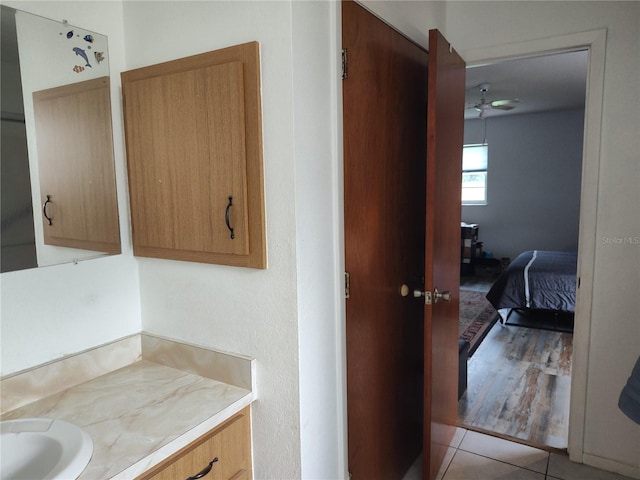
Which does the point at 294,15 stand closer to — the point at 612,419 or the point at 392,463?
the point at 392,463

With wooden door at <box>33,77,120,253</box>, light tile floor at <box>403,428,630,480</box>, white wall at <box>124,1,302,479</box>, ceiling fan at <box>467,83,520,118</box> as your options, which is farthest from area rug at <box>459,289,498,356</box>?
wooden door at <box>33,77,120,253</box>

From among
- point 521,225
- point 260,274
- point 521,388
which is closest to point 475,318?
point 521,388

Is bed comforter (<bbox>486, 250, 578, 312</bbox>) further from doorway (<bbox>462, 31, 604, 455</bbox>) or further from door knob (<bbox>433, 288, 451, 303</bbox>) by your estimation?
door knob (<bbox>433, 288, 451, 303</bbox>)

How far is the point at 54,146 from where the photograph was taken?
1.30 metres

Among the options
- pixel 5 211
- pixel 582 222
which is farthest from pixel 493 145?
pixel 5 211

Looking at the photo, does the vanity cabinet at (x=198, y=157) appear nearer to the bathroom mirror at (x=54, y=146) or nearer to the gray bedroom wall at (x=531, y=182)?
the bathroom mirror at (x=54, y=146)

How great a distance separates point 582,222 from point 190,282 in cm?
182

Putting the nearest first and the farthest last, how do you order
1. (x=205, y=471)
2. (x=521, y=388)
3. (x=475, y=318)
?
(x=205, y=471) → (x=521, y=388) → (x=475, y=318)

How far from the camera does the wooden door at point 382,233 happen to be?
1.48 meters

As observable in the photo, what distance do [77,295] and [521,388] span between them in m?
2.87

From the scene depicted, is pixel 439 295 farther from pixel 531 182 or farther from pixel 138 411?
pixel 531 182

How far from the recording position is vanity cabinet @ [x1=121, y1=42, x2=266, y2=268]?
120 cm

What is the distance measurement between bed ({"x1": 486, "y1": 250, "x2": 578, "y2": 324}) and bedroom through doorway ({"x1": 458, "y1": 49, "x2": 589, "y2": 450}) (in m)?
0.11

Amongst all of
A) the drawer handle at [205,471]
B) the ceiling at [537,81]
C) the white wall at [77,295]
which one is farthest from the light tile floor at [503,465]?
the ceiling at [537,81]
